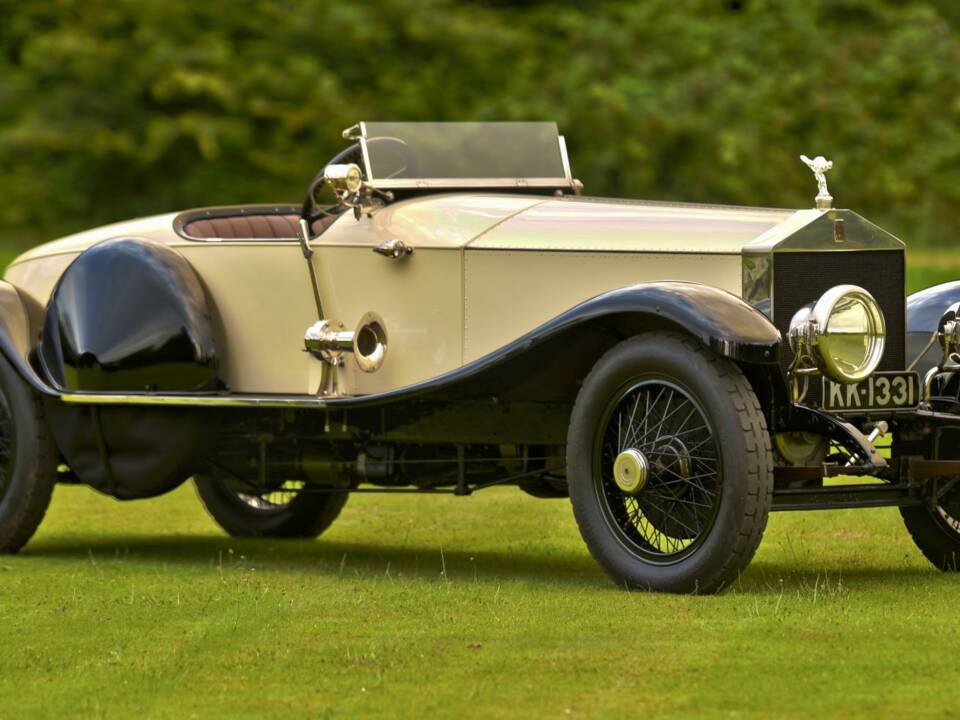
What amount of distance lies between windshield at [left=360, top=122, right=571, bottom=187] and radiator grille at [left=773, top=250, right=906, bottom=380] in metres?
1.84

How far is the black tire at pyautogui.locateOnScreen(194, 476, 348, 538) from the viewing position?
9367 mm

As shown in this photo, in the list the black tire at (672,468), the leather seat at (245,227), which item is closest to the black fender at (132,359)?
the leather seat at (245,227)

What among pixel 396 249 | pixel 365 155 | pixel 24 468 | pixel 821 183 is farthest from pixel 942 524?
pixel 24 468

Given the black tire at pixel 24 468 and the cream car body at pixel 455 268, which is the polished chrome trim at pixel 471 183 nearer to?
the cream car body at pixel 455 268

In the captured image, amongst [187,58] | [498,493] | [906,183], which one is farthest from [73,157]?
[498,493]

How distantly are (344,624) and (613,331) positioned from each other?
1.68 m

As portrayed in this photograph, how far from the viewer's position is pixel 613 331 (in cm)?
694

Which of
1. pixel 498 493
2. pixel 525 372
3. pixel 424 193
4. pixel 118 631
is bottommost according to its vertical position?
pixel 498 493

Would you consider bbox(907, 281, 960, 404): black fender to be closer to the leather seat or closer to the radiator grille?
the radiator grille

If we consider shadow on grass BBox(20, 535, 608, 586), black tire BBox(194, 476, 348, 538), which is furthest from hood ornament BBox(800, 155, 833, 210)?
black tire BBox(194, 476, 348, 538)

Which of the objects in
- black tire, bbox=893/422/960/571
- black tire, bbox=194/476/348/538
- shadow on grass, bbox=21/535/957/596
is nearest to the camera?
shadow on grass, bbox=21/535/957/596

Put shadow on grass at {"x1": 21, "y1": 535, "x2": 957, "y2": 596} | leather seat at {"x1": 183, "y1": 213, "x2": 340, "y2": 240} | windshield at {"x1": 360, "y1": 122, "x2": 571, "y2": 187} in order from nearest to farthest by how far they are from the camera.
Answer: shadow on grass at {"x1": 21, "y1": 535, "x2": 957, "y2": 596}
windshield at {"x1": 360, "y1": 122, "x2": 571, "y2": 187}
leather seat at {"x1": 183, "y1": 213, "x2": 340, "y2": 240}

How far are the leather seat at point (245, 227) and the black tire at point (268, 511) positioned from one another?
1.33m

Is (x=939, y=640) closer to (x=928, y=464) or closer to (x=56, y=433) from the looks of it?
(x=928, y=464)
